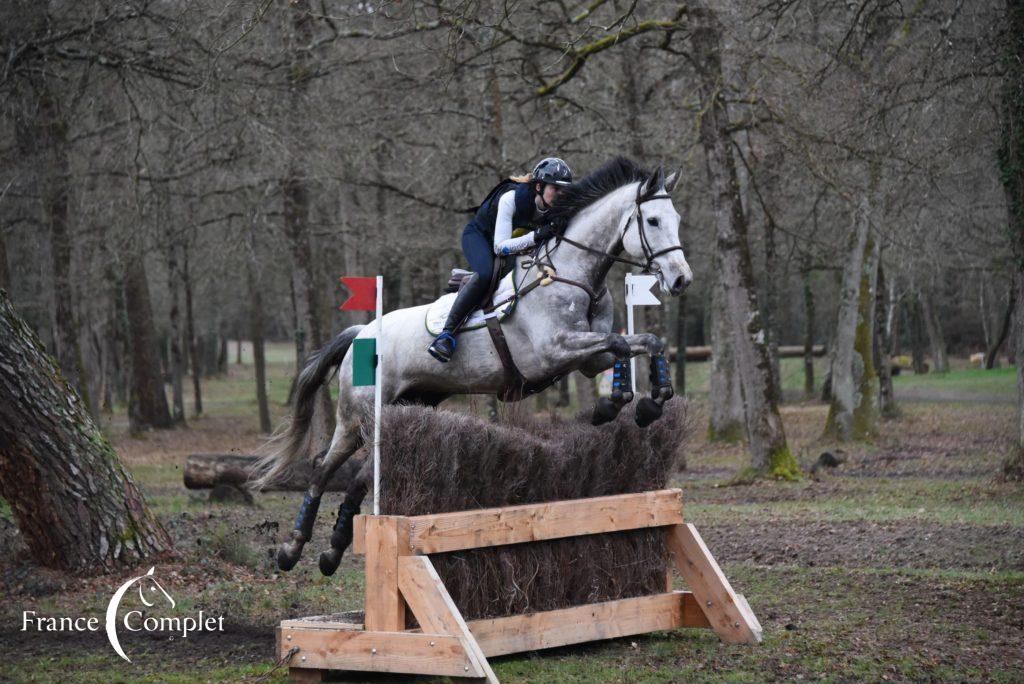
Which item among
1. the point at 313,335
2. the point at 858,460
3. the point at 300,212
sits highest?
the point at 300,212

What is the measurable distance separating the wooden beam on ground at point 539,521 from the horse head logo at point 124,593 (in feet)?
5.66

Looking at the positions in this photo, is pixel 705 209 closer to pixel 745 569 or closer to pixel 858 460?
pixel 858 460

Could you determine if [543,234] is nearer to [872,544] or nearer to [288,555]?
[288,555]

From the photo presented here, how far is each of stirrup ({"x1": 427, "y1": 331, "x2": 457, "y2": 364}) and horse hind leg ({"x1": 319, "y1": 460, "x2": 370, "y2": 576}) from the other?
813mm

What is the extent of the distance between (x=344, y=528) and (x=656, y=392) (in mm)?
2158

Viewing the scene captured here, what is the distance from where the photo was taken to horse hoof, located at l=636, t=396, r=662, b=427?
19.9 ft

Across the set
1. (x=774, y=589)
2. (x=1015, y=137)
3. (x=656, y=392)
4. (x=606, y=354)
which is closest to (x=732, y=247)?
(x=1015, y=137)

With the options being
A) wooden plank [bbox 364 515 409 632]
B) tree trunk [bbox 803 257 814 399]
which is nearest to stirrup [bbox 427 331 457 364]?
wooden plank [bbox 364 515 409 632]

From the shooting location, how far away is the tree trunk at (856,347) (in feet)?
58.0

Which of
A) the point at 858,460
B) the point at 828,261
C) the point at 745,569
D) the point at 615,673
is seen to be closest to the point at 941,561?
the point at 745,569

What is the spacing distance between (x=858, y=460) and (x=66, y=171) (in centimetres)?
1228

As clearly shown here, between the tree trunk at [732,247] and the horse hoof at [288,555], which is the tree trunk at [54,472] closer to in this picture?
the horse hoof at [288,555]

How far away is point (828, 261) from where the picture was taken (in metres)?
24.1

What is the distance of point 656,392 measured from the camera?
19.8 ft
